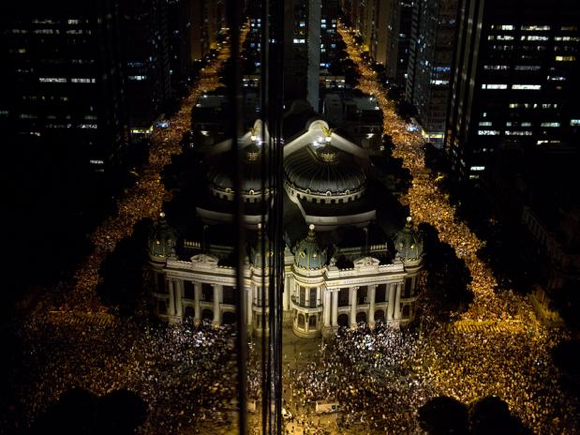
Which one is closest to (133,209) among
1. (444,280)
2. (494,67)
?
(444,280)

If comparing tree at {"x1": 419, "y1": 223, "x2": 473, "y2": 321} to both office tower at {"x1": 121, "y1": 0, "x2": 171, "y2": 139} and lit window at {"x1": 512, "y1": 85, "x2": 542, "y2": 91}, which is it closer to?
lit window at {"x1": 512, "y1": 85, "x2": 542, "y2": 91}

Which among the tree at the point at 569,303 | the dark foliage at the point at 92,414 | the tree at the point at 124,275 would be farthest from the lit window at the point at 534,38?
the dark foliage at the point at 92,414

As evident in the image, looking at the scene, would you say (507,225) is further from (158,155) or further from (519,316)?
(158,155)

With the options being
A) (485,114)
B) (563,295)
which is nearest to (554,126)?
(485,114)

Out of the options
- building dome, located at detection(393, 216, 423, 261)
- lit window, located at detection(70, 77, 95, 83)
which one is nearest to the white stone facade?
building dome, located at detection(393, 216, 423, 261)

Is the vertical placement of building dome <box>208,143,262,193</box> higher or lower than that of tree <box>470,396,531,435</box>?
higher

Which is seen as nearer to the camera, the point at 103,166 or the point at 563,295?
the point at 563,295
